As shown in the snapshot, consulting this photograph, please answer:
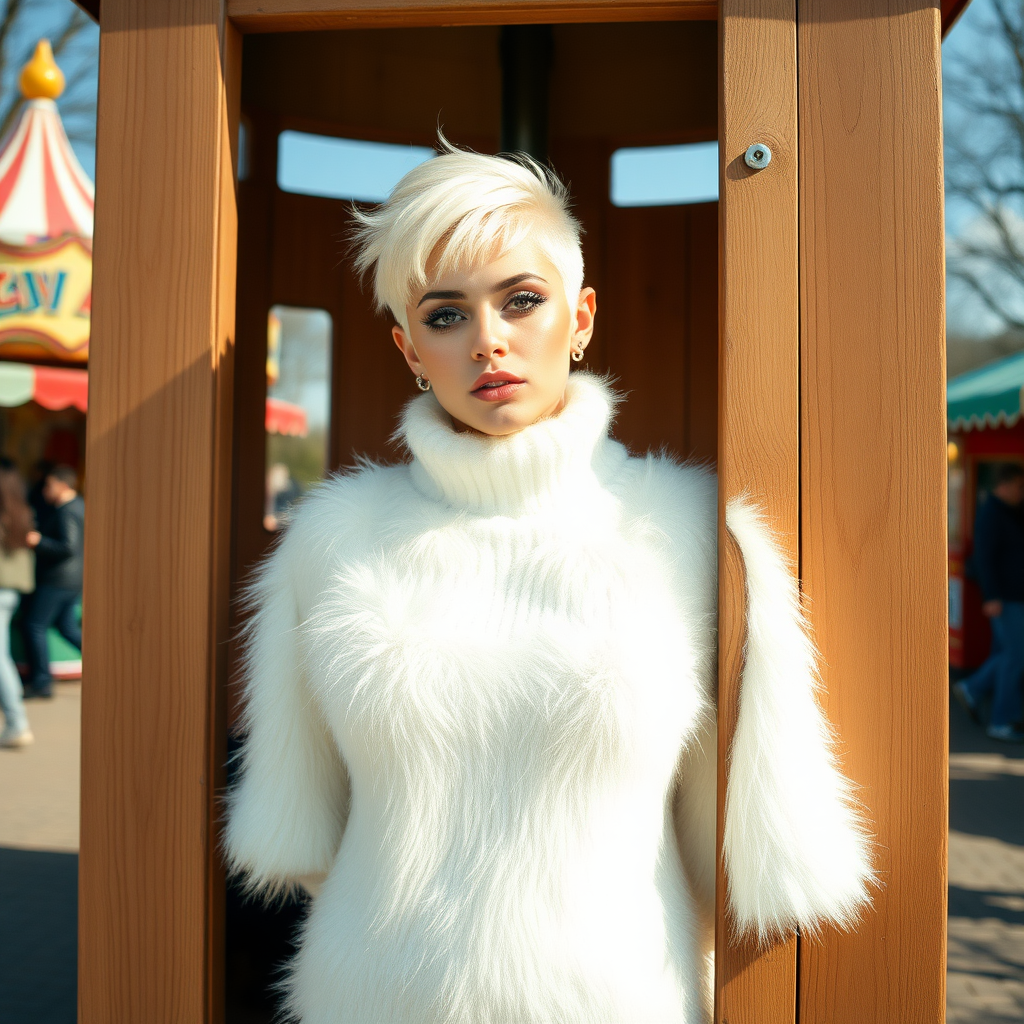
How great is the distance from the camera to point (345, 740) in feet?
5.09

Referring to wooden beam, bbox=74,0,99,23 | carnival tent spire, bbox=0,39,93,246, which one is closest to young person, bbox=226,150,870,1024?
wooden beam, bbox=74,0,99,23

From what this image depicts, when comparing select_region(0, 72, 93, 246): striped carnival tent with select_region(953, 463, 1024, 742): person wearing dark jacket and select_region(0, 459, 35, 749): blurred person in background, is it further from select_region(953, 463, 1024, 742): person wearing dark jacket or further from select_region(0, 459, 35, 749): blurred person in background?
select_region(953, 463, 1024, 742): person wearing dark jacket

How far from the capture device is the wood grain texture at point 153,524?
1623 millimetres

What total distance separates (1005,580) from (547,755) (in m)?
6.29

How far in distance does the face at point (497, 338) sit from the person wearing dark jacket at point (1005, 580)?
6087mm

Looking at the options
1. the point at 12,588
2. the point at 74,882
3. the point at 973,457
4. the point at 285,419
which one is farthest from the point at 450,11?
the point at 285,419

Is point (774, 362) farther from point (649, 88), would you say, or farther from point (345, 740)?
point (649, 88)

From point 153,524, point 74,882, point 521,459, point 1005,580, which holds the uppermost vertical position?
point 521,459

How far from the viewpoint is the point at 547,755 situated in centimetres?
144

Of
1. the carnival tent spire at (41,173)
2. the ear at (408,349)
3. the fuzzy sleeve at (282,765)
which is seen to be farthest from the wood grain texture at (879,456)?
the carnival tent spire at (41,173)

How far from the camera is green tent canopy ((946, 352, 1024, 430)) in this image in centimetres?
753

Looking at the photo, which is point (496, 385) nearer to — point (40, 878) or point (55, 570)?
point (40, 878)

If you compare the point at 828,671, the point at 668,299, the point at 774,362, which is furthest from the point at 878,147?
the point at 668,299

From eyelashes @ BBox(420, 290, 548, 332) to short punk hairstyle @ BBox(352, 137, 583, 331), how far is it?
6 centimetres
